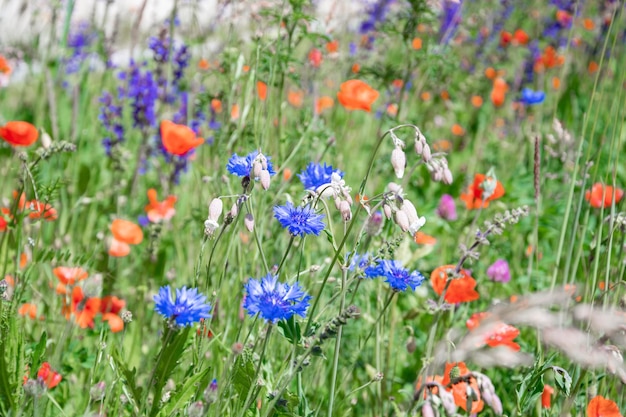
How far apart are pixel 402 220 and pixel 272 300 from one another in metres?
0.24

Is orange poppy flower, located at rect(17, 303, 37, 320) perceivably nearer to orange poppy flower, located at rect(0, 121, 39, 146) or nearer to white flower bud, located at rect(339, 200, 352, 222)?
orange poppy flower, located at rect(0, 121, 39, 146)

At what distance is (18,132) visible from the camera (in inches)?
75.8

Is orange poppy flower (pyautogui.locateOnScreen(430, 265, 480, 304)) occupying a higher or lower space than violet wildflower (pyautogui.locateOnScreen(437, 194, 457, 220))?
lower

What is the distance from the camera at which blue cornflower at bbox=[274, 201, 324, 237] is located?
115cm

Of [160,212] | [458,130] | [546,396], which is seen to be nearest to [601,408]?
[546,396]

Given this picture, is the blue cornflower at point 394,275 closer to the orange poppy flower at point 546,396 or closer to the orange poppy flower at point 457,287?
the orange poppy flower at point 457,287

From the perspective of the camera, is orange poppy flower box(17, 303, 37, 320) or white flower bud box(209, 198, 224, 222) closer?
Answer: white flower bud box(209, 198, 224, 222)

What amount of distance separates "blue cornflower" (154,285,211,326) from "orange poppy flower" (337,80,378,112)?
4.09 ft

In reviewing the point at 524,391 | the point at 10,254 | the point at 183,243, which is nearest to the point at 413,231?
the point at 524,391

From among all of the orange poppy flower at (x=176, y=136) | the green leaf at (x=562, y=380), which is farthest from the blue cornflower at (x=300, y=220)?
the orange poppy flower at (x=176, y=136)

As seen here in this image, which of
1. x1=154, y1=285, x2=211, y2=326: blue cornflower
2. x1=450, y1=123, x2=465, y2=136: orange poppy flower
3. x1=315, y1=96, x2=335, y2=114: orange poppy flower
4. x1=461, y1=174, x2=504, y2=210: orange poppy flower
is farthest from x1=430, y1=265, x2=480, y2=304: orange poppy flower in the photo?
x1=450, y1=123, x2=465, y2=136: orange poppy flower

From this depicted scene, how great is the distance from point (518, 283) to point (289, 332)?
1347mm

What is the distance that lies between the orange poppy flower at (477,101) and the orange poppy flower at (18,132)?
10.3ft

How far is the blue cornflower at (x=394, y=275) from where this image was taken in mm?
1261
